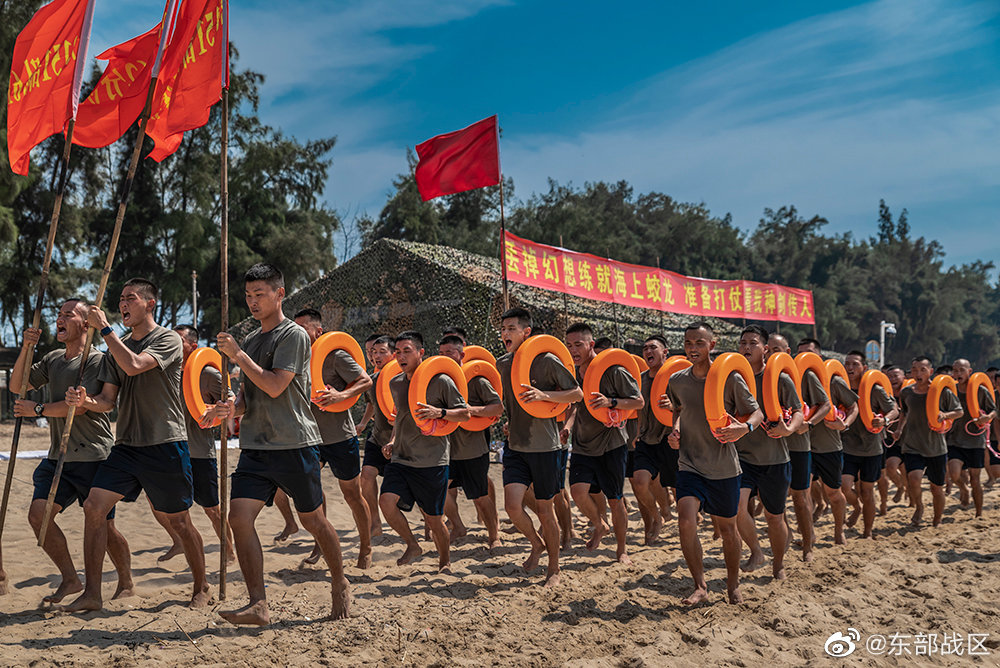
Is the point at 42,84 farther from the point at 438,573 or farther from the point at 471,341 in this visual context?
the point at 471,341

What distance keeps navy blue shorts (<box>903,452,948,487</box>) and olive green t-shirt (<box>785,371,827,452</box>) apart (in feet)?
9.13

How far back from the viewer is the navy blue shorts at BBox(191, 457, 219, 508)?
6.16 metres

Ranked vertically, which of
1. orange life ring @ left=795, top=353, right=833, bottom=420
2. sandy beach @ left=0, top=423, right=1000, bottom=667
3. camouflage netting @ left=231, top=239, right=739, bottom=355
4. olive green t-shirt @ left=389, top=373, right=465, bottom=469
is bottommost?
sandy beach @ left=0, top=423, right=1000, bottom=667

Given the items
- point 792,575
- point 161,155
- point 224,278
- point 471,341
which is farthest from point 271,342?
point 471,341

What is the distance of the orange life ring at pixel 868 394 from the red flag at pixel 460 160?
16.2ft

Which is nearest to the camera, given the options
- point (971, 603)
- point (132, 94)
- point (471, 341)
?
point (971, 603)

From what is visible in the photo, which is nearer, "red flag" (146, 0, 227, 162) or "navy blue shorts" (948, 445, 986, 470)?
"red flag" (146, 0, 227, 162)

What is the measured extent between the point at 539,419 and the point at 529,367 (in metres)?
0.41

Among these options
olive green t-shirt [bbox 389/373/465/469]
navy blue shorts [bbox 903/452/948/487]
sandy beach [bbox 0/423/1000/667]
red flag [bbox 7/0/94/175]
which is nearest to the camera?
sandy beach [bbox 0/423/1000/667]

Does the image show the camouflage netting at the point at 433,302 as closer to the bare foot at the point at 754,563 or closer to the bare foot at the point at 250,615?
the bare foot at the point at 754,563

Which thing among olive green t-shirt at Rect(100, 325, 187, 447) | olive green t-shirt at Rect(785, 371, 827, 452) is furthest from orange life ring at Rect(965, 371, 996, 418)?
olive green t-shirt at Rect(100, 325, 187, 447)

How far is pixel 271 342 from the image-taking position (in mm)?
4539

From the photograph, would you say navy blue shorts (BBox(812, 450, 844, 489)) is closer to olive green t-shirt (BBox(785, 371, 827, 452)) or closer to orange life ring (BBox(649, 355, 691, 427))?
olive green t-shirt (BBox(785, 371, 827, 452))

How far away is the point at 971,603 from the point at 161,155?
679 cm
